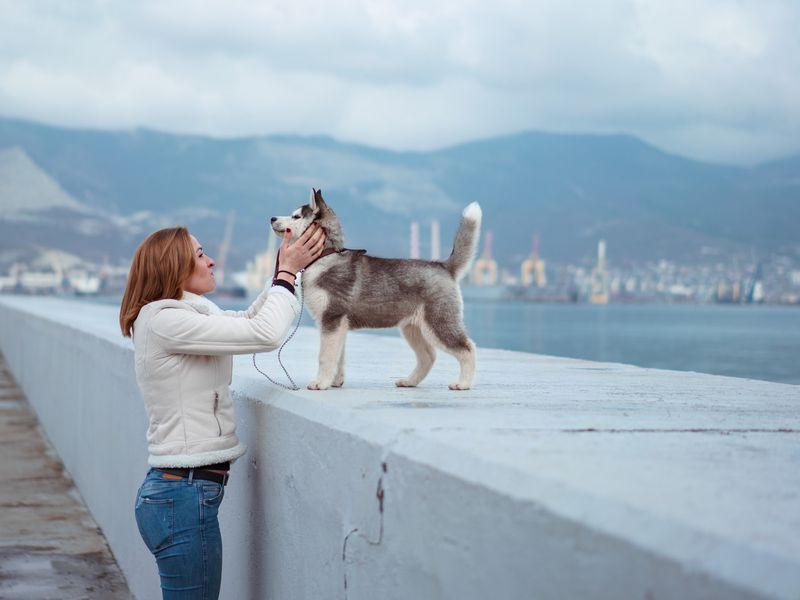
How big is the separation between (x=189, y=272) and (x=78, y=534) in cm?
365

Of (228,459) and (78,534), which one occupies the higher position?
(228,459)

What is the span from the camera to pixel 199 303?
142 inches

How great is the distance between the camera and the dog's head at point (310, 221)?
3.80 metres

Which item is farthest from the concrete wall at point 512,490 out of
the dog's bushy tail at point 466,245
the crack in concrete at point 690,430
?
the dog's bushy tail at point 466,245

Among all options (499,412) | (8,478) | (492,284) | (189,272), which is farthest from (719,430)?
(492,284)

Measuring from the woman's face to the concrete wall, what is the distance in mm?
420

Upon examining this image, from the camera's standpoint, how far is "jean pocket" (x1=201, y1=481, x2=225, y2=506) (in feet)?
11.1

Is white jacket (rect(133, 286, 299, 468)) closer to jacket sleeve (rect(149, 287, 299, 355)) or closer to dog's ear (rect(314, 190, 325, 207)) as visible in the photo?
jacket sleeve (rect(149, 287, 299, 355))

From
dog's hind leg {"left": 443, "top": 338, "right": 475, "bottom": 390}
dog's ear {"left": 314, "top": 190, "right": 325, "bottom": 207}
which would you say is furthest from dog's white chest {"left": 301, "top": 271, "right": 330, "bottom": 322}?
dog's hind leg {"left": 443, "top": 338, "right": 475, "bottom": 390}

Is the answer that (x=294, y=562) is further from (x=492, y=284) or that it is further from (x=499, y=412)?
(x=492, y=284)

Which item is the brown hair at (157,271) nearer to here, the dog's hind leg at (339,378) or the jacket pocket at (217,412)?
the jacket pocket at (217,412)

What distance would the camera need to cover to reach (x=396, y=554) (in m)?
2.56

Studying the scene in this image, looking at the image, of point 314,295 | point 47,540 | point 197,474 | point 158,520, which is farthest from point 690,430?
point 47,540

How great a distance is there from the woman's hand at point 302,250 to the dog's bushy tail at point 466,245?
48cm
